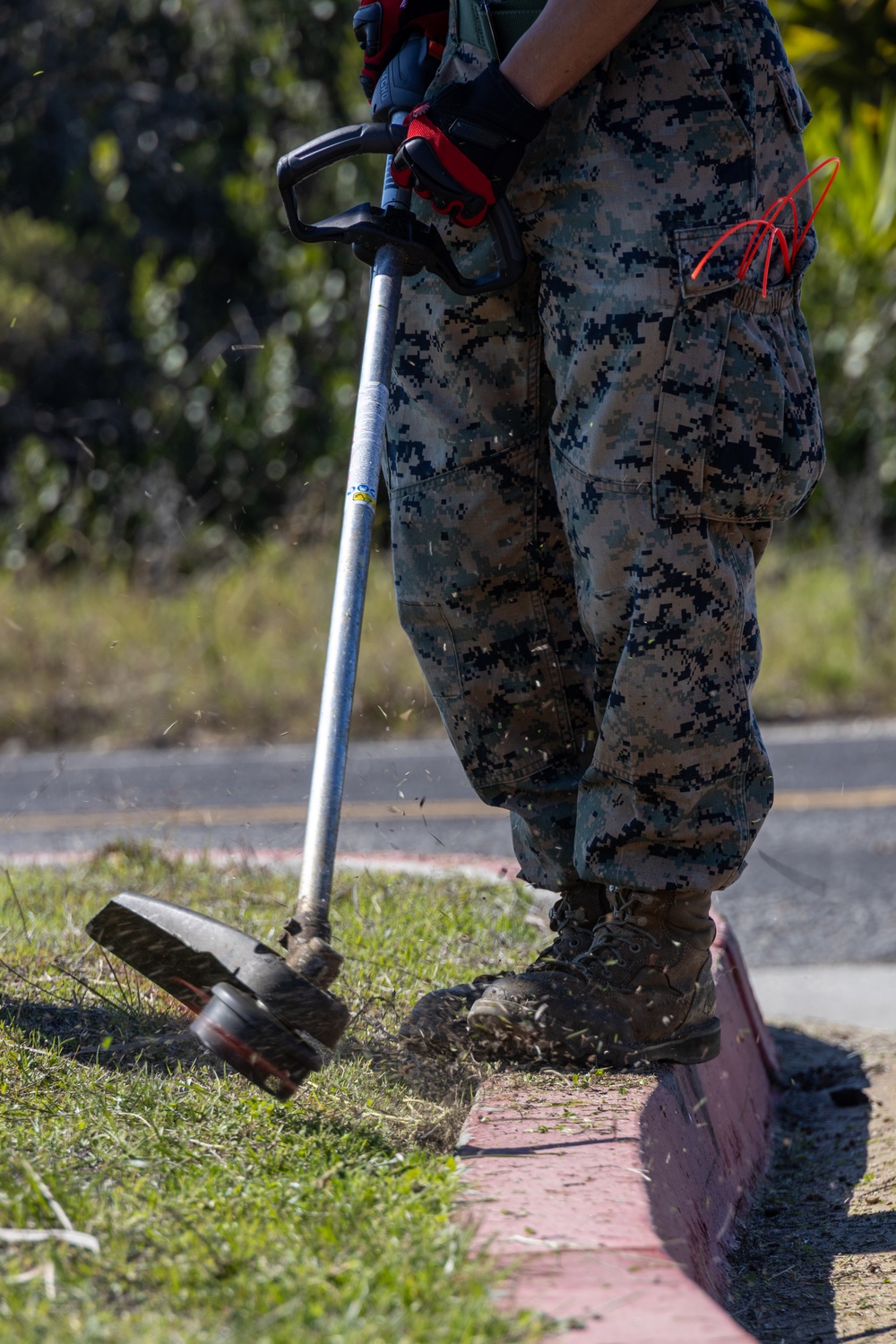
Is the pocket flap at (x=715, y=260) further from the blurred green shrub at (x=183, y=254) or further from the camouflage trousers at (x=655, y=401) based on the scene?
the blurred green shrub at (x=183, y=254)

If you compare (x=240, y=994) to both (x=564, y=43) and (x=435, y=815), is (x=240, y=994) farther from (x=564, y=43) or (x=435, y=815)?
(x=435, y=815)

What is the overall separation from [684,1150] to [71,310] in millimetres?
10868

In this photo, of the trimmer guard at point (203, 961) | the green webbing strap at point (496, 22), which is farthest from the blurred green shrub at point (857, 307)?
the trimmer guard at point (203, 961)

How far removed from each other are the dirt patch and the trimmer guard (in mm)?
645

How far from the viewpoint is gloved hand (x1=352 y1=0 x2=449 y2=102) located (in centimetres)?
224

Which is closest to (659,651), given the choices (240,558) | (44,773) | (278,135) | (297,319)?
(44,773)

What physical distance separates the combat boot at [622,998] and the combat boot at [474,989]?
41 millimetres

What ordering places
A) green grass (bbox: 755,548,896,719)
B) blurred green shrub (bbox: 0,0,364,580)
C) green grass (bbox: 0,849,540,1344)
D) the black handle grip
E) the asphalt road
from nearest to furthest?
green grass (bbox: 0,849,540,1344) < the black handle grip < the asphalt road < green grass (bbox: 755,548,896,719) < blurred green shrub (bbox: 0,0,364,580)

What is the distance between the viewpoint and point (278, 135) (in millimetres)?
10734

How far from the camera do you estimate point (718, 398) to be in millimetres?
1945

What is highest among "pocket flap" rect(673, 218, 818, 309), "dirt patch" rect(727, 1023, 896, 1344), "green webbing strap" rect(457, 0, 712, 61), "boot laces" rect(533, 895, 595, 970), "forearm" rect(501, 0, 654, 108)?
"green webbing strap" rect(457, 0, 712, 61)

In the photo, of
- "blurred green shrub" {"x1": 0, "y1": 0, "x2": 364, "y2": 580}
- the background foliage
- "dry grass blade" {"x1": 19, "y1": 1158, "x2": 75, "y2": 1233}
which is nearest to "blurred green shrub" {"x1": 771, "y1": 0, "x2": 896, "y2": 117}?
the background foliage

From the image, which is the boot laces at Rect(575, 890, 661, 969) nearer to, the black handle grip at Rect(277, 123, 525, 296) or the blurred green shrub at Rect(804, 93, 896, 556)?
the black handle grip at Rect(277, 123, 525, 296)

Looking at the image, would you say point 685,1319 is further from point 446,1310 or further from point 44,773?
point 44,773
